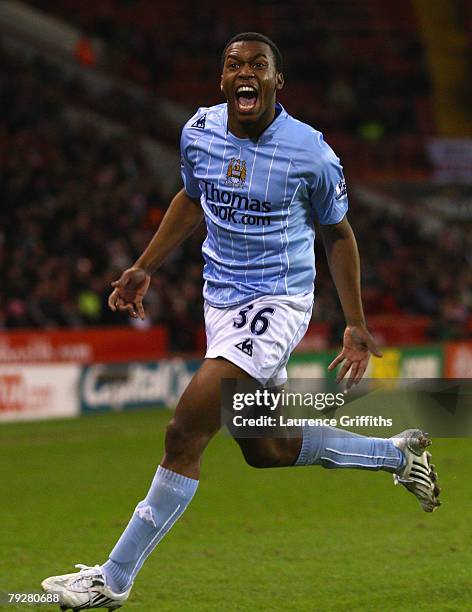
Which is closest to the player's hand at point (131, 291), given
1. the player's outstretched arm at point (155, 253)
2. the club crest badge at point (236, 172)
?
the player's outstretched arm at point (155, 253)

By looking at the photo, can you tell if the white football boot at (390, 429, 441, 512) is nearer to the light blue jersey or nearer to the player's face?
the light blue jersey

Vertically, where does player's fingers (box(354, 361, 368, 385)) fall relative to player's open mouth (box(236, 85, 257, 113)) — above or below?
below

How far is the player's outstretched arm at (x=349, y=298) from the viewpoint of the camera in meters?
5.11

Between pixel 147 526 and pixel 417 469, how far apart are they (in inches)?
55.5

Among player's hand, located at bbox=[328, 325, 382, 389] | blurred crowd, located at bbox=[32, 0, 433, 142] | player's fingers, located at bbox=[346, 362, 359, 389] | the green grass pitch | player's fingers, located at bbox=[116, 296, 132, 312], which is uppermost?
blurred crowd, located at bbox=[32, 0, 433, 142]

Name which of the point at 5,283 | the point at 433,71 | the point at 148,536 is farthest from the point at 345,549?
the point at 433,71

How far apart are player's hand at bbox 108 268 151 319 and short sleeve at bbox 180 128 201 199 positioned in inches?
17.3

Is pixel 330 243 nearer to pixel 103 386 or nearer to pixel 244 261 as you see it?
pixel 244 261

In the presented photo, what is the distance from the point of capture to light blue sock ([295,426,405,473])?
18.2 feet

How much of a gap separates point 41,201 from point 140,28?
1238 cm

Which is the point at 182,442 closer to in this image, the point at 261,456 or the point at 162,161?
the point at 261,456

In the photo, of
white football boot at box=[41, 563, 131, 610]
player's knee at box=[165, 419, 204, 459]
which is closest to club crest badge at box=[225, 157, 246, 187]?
player's knee at box=[165, 419, 204, 459]

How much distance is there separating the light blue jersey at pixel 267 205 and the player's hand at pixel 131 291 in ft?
1.09

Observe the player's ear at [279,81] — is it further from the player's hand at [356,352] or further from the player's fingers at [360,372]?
the player's fingers at [360,372]
